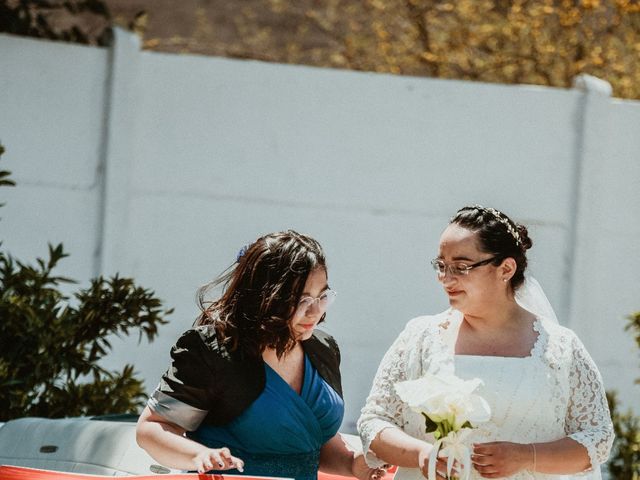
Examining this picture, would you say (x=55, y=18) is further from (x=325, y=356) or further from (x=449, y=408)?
(x=449, y=408)

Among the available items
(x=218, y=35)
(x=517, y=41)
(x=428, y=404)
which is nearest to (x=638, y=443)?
(x=428, y=404)

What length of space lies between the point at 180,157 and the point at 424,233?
1.61m

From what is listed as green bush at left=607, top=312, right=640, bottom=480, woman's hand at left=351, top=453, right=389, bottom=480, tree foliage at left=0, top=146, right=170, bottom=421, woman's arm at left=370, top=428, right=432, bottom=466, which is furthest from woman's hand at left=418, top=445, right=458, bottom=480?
green bush at left=607, top=312, right=640, bottom=480

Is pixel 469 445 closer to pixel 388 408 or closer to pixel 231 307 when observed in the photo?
pixel 388 408

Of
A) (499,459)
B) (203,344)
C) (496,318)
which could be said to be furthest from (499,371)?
(203,344)

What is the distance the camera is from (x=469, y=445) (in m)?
3.25

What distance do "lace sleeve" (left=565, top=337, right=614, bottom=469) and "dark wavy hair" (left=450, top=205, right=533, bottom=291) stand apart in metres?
0.35

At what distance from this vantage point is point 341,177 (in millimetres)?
7199

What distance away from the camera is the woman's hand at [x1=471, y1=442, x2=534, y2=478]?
3.09 meters

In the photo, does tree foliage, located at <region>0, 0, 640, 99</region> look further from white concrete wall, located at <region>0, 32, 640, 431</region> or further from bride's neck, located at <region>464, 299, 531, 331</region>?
bride's neck, located at <region>464, 299, 531, 331</region>

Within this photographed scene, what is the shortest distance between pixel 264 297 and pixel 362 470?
68 centimetres

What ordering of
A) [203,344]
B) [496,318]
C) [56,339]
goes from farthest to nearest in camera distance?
[56,339], [496,318], [203,344]

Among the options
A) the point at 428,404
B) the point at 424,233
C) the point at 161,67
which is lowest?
the point at 428,404

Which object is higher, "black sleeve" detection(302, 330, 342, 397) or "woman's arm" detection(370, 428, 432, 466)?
"black sleeve" detection(302, 330, 342, 397)
